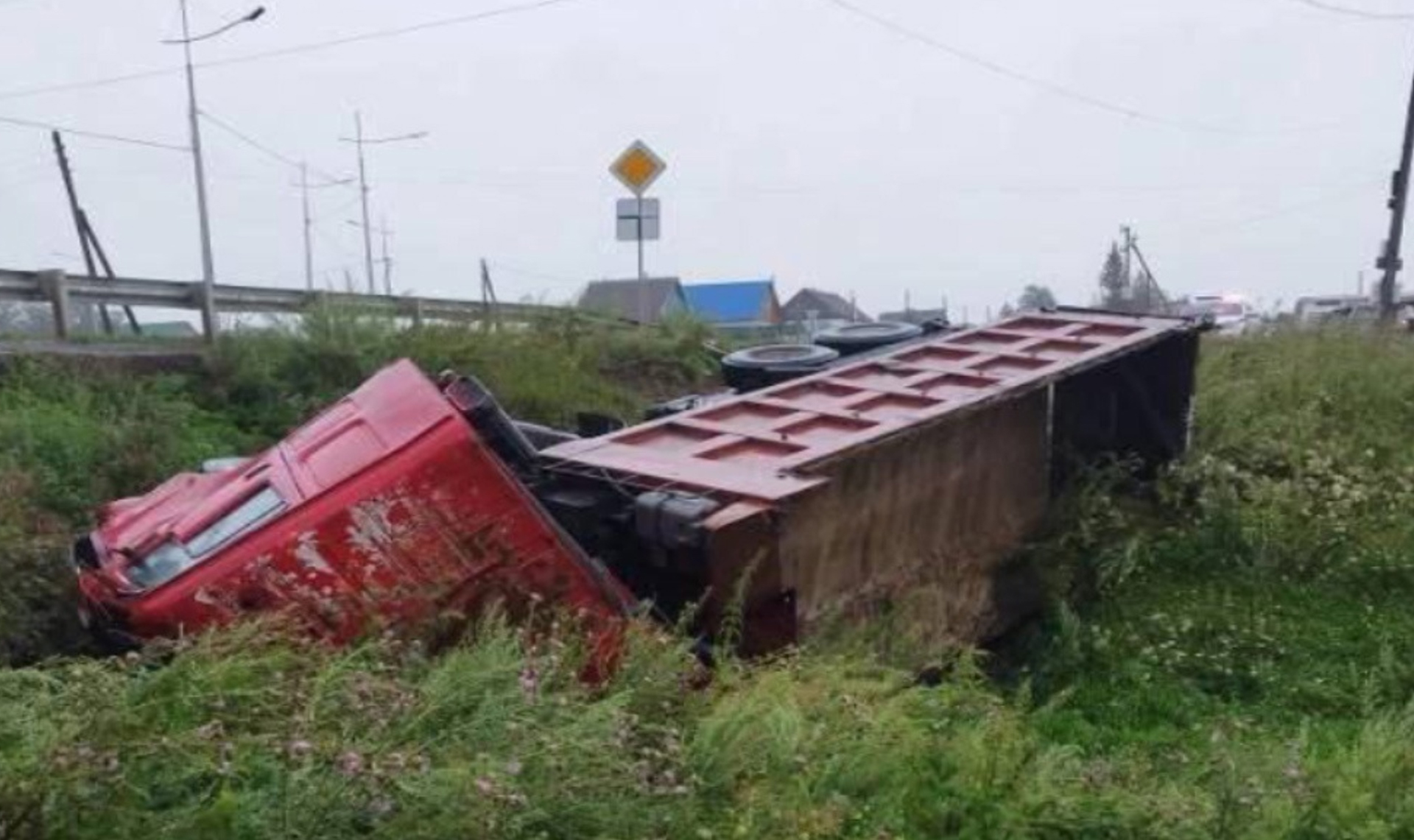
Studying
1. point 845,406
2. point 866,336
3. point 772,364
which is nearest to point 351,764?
point 845,406

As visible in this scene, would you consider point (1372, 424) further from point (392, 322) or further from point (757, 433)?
point (392, 322)

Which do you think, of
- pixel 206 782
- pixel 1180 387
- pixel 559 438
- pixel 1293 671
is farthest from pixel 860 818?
pixel 1180 387

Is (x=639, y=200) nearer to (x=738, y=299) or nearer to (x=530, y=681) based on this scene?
(x=530, y=681)

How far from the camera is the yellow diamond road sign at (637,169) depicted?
16.4m

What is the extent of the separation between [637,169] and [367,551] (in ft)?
36.3

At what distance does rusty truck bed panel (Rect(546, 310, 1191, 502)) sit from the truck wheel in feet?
2.55

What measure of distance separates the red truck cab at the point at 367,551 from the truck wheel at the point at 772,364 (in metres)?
3.99

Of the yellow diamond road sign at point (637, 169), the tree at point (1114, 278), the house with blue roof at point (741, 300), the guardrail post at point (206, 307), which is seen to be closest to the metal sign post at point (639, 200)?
the yellow diamond road sign at point (637, 169)

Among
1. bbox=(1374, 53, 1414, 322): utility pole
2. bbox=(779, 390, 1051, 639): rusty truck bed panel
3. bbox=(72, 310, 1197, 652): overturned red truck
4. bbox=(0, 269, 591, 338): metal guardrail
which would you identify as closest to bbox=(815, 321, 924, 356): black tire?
bbox=(779, 390, 1051, 639): rusty truck bed panel

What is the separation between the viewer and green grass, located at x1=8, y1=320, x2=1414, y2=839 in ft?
11.8

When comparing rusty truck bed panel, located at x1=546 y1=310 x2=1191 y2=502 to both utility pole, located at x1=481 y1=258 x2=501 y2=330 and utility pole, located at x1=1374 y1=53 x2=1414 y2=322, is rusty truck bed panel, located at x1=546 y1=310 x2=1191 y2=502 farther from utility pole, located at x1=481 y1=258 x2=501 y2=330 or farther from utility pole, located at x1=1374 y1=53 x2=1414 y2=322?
utility pole, located at x1=1374 y1=53 x2=1414 y2=322

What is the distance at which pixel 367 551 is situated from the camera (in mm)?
5965

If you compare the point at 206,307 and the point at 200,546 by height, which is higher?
the point at 206,307

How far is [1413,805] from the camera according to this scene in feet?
15.3
